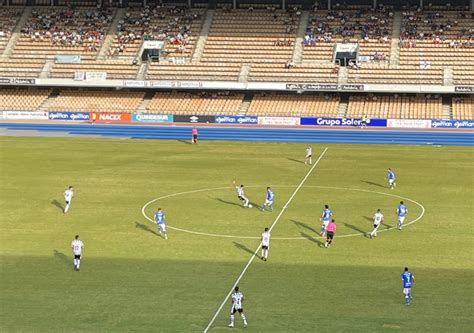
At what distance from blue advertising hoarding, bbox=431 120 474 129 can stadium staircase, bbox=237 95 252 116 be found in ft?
53.5

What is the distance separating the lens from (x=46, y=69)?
73.4m

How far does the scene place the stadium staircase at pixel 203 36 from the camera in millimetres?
A: 74062

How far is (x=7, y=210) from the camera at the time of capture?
110 ft

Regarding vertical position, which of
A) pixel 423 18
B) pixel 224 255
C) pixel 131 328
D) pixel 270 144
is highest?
pixel 423 18

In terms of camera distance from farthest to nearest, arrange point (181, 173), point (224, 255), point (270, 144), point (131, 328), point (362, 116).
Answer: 1. point (362, 116)
2. point (270, 144)
3. point (181, 173)
4. point (224, 255)
5. point (131, 328)

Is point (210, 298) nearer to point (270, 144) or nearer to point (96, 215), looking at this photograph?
point (96, 215)

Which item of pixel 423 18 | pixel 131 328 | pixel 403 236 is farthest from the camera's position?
pixel 423 18

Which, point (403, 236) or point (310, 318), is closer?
point (310, 318)

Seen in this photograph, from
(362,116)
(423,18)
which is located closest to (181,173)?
(362,116)

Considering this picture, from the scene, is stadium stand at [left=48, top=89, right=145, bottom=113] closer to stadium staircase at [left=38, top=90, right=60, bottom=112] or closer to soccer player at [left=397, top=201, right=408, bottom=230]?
stadium staircase at [left=38, top=90, right=60, bottom=112]

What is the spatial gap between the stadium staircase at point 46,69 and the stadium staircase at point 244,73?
18199 mm

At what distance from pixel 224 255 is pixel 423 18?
53.8 metres

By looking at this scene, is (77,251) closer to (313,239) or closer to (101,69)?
(313,239)

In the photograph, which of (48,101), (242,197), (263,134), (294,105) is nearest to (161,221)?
(242,197)
